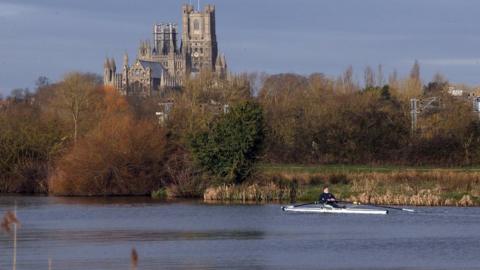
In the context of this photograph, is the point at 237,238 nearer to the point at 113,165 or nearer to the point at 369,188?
the point at 369,188

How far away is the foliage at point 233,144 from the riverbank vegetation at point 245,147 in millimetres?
59

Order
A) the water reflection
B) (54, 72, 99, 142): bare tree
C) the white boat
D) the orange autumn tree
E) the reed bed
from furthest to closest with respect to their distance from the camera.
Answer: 1. (54, 72, 99, 142): bare tree
2. the orange autumn tree
3. the reed bed
4. the white boat
5. the water reflection

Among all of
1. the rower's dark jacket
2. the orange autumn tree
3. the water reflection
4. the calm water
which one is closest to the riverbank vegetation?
the orange autumn tree

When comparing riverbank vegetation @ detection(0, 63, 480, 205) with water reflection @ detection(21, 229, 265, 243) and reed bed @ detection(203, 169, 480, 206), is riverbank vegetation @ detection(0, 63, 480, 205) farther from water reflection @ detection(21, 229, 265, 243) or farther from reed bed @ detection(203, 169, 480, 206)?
water reflection @ detection(21, 229, 265, 243)

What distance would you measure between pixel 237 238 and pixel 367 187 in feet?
53.2

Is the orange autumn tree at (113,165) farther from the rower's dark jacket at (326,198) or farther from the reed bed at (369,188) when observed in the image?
the rower's dark jacket at (326,198)

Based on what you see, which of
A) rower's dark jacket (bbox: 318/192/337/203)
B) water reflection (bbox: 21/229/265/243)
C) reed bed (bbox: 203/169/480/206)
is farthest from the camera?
reed bed (bbox: 203/169/480/206)

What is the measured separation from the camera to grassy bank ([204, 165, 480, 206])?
5184cm

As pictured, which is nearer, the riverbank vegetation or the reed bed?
the reed bed

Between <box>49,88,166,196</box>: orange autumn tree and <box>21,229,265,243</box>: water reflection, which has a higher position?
<box>49,88,166,196</box>: orange autumn tree

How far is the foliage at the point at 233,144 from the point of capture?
5984cm

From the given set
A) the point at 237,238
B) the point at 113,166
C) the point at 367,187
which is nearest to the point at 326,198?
the point at 367,187

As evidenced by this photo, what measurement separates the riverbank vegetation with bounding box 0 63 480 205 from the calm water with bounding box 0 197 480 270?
5.74 meters

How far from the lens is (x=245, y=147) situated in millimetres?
60375
